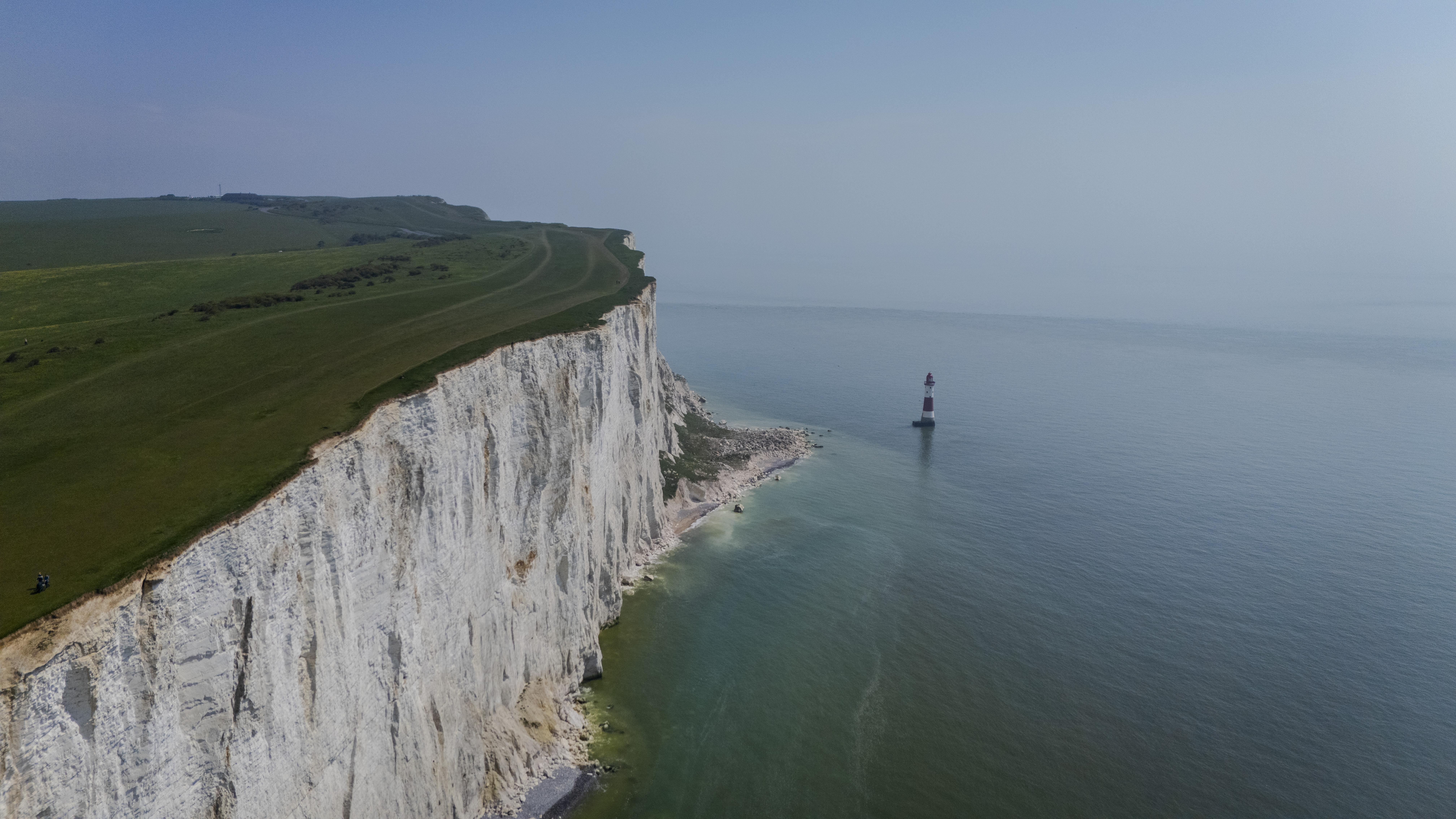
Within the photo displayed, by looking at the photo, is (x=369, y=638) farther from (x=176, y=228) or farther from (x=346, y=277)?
(x=176, y=228)

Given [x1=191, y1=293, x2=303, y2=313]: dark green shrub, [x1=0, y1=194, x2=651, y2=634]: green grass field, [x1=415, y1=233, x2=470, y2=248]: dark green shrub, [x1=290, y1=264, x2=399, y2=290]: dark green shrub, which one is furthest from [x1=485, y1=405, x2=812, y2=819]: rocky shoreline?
[x1=415, y1=233, x2=470, y2=248]: dark green shrub

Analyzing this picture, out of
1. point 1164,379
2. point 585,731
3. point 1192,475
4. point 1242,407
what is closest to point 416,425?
point 585,731

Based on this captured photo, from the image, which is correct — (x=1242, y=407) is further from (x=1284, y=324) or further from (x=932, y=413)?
(x=1284, y=324)

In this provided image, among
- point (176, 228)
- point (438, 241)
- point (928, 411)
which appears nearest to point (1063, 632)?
point (928, 411)

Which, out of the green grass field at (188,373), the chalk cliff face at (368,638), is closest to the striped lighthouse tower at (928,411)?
the green grass field at (188,373)

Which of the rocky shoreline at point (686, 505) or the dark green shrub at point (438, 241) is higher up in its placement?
the dark green shrub at point (438, 241)

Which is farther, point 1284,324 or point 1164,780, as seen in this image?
point 1284,324

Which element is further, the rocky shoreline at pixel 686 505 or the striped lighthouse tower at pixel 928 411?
the striped lighthouse tower at pixel 928 411

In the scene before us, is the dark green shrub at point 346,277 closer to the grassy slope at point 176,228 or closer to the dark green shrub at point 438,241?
the dark green shrub at point 438,241
